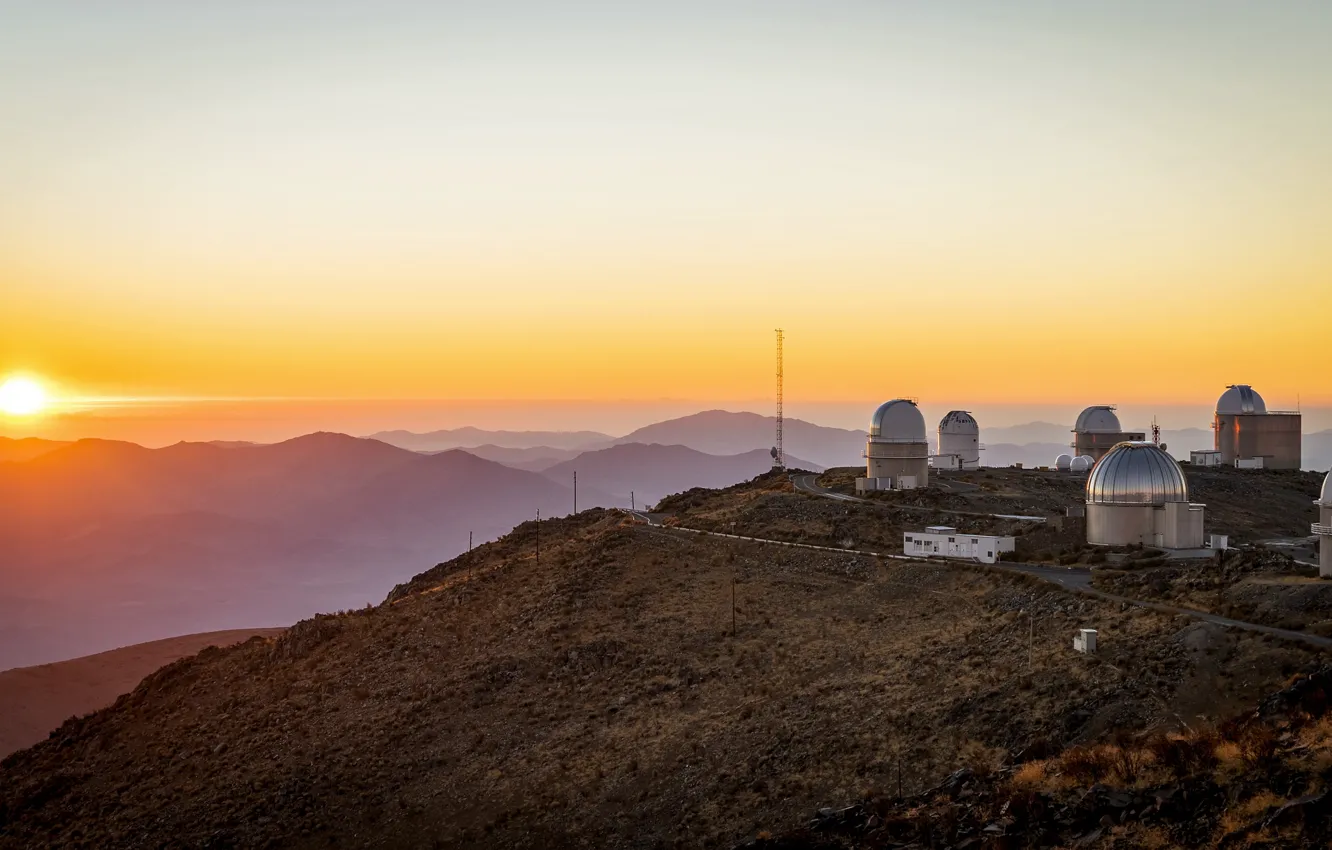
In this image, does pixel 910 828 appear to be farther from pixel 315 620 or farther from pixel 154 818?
pixel 315 620

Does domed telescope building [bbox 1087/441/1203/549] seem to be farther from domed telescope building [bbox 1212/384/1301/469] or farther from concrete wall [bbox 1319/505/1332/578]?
domed telescope building [bbox 1212/384/1301/469]

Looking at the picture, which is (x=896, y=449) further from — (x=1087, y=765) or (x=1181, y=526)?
(x=1087, y=765)

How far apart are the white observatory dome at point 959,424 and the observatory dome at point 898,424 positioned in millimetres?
22351

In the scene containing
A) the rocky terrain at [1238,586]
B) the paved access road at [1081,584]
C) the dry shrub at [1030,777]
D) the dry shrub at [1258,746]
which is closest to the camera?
the dry shrub at [1258,746]

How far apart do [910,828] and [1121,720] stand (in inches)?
312

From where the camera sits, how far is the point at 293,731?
4144cm

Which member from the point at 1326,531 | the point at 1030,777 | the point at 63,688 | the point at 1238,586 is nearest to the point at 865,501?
the point at 1326,531

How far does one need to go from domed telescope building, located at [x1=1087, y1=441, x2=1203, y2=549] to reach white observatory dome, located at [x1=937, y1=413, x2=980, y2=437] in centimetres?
4416

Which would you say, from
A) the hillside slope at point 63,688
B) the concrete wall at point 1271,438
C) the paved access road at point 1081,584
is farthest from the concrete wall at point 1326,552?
the hillside slope at point 63,688

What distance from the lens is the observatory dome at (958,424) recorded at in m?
88.4

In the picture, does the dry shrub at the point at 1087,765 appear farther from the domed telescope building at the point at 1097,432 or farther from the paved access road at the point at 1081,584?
the domed telescope building at the point at 1097,432

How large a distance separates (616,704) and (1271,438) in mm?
73657

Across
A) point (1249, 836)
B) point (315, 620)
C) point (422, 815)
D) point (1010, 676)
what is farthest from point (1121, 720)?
point (315, 620)

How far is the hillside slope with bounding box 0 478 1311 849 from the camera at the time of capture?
2802 cm
